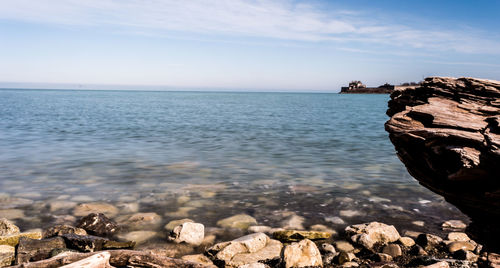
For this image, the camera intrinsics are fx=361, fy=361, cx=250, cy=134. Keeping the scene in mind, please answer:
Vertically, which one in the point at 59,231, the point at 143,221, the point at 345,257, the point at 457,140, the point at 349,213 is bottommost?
the point at 349,213

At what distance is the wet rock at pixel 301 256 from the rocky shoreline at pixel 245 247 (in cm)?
2

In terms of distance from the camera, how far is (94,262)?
4.63 metres

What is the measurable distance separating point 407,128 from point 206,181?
332 inches

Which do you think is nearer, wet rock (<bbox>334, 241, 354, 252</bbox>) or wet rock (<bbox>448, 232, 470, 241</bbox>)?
wet rock (<bbox>334, 241, 354, 252</bbox>)

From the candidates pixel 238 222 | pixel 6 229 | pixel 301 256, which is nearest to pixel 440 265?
pixel 301 256

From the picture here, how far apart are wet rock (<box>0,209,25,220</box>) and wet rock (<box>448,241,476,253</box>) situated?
358 inches

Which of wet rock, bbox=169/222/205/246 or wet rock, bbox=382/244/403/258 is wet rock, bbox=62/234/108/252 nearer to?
wet rock, bbox=169/222/205/246

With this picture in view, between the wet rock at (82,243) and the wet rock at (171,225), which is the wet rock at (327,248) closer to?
the wet rock at (171,225)

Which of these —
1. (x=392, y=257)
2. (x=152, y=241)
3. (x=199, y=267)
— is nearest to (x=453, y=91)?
Answer: (x=392, y=257)

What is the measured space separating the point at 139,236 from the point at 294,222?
Result: 3410 millimetres

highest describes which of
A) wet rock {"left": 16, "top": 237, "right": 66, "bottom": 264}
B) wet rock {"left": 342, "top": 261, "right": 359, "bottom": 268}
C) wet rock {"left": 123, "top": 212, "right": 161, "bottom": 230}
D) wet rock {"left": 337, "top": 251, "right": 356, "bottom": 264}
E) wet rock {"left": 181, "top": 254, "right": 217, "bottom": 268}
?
wet rock {"left": 16, "top": 237, "right": 66, "bottom": 264}

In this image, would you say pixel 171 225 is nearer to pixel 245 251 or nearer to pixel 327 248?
pixel 245 251

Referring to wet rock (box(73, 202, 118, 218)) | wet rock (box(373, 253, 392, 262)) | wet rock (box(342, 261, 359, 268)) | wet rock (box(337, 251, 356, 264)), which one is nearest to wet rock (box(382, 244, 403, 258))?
wet rock (box(373, 253, 392, 262))

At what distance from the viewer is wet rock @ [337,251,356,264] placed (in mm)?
6078
